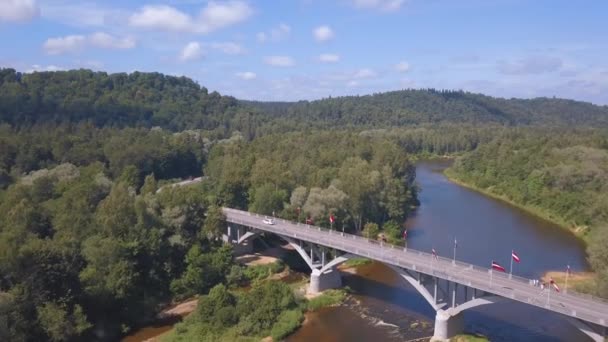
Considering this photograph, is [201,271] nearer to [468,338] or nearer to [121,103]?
[468,338]

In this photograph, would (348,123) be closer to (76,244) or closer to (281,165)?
(281,165)

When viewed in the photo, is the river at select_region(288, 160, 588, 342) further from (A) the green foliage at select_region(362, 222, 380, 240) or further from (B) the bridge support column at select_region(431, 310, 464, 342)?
(A) the green foliage at select_region(362, 222, 380, 240)

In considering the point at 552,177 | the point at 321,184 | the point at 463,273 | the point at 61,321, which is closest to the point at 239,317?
the point at 61,321

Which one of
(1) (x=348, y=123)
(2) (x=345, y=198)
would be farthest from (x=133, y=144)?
(1) (x=348, y=123)

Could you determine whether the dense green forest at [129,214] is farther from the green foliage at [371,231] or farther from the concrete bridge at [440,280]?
the concrete bridge at [440,280]

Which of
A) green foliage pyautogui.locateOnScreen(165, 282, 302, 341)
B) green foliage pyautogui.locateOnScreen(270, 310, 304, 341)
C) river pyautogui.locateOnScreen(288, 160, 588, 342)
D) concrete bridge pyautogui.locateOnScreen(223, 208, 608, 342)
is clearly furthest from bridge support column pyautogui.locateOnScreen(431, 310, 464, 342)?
green foliage pyautogui.locateOnScreen(165, 282, 302, 341)
